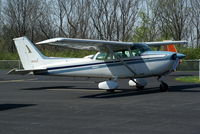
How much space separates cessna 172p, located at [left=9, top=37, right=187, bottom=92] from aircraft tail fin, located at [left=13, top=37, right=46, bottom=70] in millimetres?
501

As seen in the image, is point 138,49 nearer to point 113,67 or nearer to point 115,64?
point 115,64

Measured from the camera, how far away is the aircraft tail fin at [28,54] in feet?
62.1

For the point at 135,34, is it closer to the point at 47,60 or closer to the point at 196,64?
the point at 196,64

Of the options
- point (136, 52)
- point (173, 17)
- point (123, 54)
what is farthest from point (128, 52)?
point (173, 17)

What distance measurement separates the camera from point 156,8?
179ft

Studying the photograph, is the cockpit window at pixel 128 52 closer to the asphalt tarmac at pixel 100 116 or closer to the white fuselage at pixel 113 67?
the white fuselage at pixel 113 67

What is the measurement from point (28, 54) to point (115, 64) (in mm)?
4654

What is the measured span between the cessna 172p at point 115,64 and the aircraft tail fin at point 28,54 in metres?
0.50

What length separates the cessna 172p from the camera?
1625 cm

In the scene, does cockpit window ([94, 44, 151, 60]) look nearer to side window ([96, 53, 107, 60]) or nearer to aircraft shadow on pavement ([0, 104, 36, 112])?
side window ([96, 53, 107, 60])

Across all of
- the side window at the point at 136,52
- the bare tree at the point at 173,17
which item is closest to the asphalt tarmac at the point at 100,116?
the side window at the point at 136,52

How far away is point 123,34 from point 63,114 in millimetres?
47167

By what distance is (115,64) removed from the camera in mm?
16906

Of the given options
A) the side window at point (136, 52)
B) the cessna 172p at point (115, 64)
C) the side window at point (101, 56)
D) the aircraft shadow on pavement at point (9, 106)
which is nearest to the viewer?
the aircraft shadow on pavement at point (9, 106)
